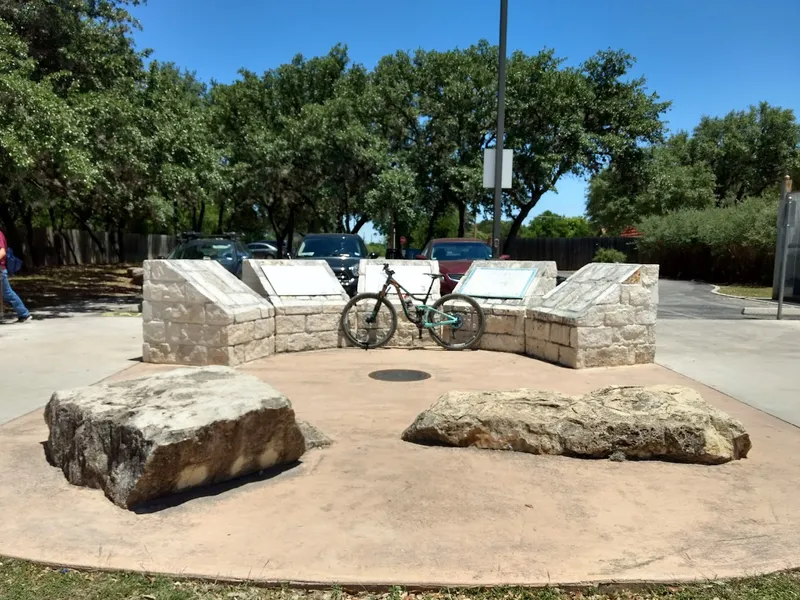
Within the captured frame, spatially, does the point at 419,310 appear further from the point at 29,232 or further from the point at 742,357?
the point at 29,232

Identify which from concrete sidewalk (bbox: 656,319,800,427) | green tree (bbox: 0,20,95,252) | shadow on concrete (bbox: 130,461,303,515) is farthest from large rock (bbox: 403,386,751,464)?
green tree (bbox: 0,20,95,252)

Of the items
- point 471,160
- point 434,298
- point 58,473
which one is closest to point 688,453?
point 58,473

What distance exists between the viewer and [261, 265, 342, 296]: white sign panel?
29.2 ft

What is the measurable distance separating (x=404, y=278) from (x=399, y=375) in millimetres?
2703

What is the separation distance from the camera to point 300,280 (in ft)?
30.1

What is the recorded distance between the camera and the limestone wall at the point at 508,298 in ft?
28.5

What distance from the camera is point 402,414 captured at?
5457 mm

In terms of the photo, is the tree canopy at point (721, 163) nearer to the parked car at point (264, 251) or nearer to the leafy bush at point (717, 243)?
the leafy bush at point (717, 243)

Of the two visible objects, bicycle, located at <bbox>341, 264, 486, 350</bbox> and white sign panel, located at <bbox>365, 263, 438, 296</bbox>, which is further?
white sign panel, located at <bbox>365, 263, 438, 296</bbox>

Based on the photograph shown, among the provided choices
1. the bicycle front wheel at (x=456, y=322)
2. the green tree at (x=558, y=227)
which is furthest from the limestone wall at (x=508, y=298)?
the green tree at (x=558, y=227)

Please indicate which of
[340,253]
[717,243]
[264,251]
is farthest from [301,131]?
[717,243]

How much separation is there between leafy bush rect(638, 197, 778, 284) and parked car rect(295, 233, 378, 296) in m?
17.5

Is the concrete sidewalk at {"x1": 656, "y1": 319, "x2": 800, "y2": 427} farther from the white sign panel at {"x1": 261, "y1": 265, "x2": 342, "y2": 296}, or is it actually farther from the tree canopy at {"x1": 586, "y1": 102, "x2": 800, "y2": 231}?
the tree canopy at {"x1": 586, "y1": 102, "x2": 800, "y2": 231}

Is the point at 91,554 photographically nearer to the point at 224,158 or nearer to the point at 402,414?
the point at 402,414
